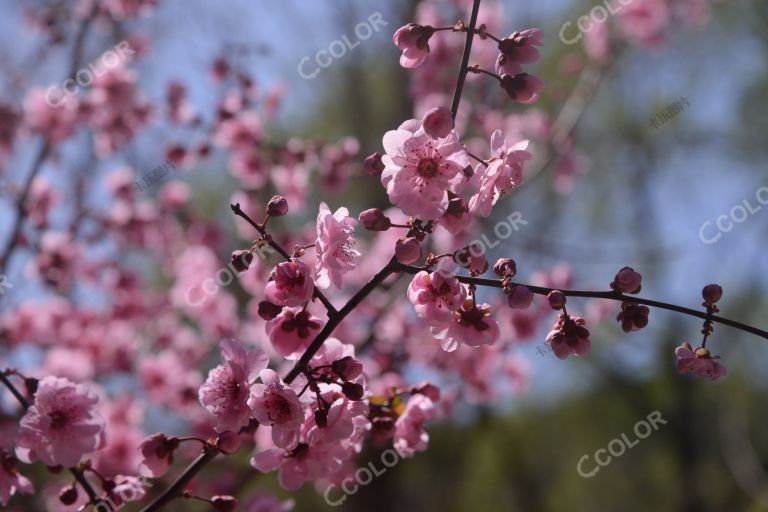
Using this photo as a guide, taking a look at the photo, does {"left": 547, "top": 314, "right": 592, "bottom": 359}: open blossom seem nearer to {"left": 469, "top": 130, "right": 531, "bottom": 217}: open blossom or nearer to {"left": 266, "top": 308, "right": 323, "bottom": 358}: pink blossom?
{"left": 469, "top": 130, "right": 531, "bottom": 217}: open blossom

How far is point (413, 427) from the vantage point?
171cm

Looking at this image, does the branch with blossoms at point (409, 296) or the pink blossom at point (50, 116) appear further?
the pink blossom at point (50, 116)

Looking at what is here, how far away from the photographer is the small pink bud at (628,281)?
138 centimetres

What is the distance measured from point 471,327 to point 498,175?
0.34 m

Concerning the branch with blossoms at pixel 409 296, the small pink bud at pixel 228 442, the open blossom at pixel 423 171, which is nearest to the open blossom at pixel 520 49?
the branch with blossoms at pixel 409 296

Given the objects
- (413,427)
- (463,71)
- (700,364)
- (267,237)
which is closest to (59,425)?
(267,237)

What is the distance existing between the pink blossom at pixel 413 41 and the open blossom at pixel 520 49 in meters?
0.17

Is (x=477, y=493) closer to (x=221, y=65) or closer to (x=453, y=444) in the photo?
(x=453, y=444)

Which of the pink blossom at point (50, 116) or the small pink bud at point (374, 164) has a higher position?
the pink blossom at point (50, 116)

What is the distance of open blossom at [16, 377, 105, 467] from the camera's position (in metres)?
1.50

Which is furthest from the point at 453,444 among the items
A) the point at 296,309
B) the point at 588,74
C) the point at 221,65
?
the point at 296,309

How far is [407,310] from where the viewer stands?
4.06m

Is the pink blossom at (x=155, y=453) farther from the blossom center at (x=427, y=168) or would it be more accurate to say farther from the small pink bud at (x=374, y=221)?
the blossom center at (x=427, y=168)

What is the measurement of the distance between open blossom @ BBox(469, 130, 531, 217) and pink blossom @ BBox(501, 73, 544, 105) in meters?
0.10
